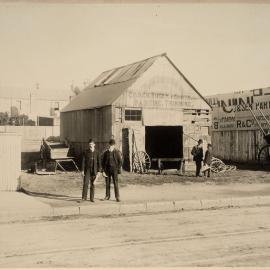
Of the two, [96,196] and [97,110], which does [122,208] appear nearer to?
[96,196]

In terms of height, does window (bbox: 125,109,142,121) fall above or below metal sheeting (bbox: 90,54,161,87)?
below

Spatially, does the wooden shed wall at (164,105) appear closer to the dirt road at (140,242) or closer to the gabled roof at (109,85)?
the gabled roof at (109,85)

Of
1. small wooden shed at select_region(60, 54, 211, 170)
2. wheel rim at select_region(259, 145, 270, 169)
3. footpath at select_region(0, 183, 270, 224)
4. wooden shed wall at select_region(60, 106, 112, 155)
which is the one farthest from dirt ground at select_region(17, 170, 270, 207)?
wheel rim at select_region(259, 145, 270, 169)

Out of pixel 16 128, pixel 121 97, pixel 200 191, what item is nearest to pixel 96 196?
pixel 200 191

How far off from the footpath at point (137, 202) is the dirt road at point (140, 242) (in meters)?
0.75

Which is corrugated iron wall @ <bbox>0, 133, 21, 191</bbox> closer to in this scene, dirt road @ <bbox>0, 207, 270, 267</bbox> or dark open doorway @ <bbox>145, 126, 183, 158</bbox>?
dirt road @ <bbox>0, 207, 270, 267</bbox>

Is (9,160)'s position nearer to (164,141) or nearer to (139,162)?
(139,162)

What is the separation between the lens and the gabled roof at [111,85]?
2289cm

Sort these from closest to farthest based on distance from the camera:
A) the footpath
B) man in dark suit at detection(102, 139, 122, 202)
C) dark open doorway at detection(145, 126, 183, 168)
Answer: the footpath → man in dark suit at detection(102, 139, 122, 202) → dark open doorway at detection(145, 126, 183, 168)

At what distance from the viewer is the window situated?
73.0ft

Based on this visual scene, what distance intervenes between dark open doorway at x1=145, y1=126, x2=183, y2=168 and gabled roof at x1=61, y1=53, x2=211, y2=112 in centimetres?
284

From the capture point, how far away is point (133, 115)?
882 inches

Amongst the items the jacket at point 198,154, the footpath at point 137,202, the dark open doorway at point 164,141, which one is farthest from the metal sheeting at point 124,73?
the footpath at point 137,202

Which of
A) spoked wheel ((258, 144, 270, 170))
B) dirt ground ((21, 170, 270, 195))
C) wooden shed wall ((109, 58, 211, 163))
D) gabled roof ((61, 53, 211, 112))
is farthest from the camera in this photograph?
spoked wheel ((258, 144, 270, 170))
